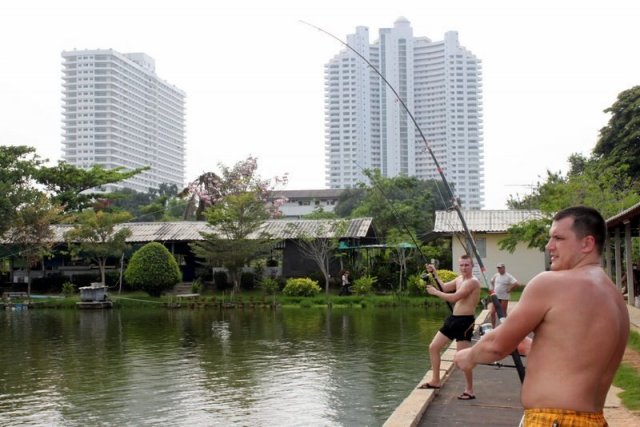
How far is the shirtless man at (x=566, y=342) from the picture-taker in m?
2.84

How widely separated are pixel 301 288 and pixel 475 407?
22.8m

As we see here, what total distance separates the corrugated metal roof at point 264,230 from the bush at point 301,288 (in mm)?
3001

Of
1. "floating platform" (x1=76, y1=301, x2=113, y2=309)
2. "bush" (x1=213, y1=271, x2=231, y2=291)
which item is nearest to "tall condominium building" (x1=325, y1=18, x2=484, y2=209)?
"bush" (x1=213, y1=271, x2=231, y2=291)

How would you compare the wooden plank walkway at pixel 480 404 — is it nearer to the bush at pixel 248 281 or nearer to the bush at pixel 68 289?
the bush at pixel 248 281

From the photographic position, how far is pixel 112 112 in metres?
121

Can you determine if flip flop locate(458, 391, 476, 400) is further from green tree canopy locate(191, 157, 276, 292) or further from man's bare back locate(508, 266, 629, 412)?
green tree canopy locate(191, 157, 276, 292)

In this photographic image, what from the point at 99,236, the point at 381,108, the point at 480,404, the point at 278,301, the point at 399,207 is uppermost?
the point at 381,108

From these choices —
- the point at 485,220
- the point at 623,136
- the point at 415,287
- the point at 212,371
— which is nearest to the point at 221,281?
the point at 415,287

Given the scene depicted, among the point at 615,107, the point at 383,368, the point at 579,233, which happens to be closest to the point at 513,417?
the point at 579,233

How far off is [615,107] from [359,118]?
4571cm

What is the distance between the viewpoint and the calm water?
31.9ft

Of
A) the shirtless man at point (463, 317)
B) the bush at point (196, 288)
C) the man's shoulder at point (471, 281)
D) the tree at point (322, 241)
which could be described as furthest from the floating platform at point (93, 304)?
the man's shoulder at point (471, 281)

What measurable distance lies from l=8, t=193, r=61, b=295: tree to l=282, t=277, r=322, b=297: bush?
11.0 meters

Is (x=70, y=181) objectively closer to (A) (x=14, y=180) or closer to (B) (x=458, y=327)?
(A) (x=14, y=180)
